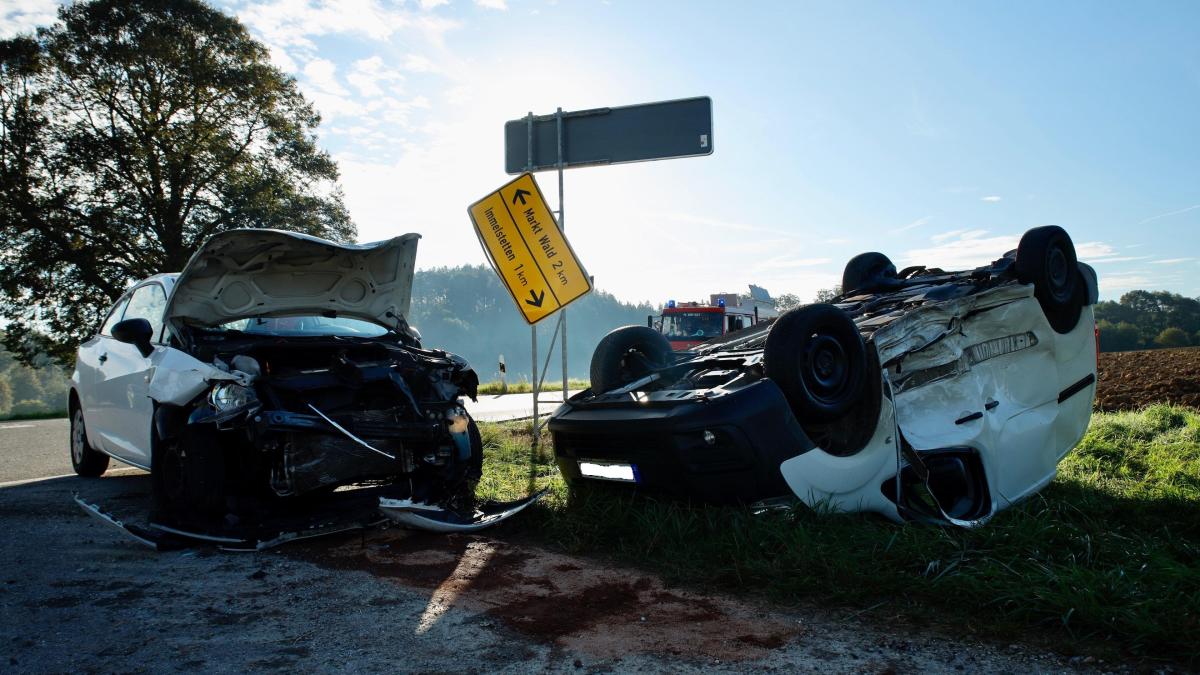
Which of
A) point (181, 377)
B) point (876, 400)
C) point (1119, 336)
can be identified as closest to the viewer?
point (876, 400)

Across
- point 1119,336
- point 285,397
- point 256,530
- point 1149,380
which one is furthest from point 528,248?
point 1119,336

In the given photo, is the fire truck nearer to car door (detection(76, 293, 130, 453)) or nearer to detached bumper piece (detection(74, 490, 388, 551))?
car door (detection(76, 293, 130, 453))

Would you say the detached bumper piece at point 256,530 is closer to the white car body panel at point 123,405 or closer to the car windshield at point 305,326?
the white car body panel at point 123,405

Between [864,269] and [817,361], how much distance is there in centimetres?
233

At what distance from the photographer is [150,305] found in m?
Result: 5.49

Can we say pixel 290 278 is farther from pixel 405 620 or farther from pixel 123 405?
pixel 405 620

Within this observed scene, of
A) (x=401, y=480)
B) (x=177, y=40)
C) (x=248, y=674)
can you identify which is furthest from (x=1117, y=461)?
(x=177, y=40)

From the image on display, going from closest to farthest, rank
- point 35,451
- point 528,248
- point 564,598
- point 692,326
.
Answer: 1. point 564,598
2. point 528,248
3. point 35,451
4. point 692,326

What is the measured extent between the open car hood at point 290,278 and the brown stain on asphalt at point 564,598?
1768mm

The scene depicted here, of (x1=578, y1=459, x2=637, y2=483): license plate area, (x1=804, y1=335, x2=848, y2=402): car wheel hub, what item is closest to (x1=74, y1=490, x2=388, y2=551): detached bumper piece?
(x1=578, y1=459, x2=637, y2=483): license plate area

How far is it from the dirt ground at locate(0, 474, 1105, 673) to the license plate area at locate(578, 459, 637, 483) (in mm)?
504

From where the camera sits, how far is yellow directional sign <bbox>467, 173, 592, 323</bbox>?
7.10 metres

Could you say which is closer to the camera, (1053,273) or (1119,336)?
(1053,273)

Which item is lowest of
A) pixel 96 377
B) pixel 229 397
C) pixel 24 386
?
pixel 24 386
